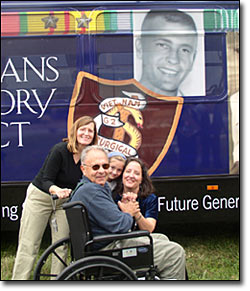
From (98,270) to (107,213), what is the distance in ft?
1.27

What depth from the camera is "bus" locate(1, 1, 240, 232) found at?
458 centimetres

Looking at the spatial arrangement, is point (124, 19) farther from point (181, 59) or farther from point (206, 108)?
point (206, 108)

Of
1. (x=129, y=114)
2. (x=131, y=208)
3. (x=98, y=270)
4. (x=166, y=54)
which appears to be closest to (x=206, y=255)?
(x=129, y=114)

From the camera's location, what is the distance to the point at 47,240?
5160 mm

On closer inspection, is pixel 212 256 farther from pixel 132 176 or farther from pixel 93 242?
pixel 93 242

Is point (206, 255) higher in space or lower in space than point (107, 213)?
lower

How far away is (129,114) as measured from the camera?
15.2 feet

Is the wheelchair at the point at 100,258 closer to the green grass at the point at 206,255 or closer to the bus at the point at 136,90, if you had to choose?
the green grass at the point at 206,255

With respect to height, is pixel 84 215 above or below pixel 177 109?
below

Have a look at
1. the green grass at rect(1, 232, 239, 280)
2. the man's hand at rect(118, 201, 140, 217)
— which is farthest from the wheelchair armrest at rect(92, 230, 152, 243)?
the green grass at rect(1, 232, 239, 280)

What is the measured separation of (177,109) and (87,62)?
3.70 feet

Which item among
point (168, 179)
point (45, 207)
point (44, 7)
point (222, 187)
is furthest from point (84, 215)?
point (44, 7)

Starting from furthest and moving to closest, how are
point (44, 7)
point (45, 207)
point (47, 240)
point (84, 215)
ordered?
point (47, 240), point (44, 7), point (45, 207), point (84, 215)

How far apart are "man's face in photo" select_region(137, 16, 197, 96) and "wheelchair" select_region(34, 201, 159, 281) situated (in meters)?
2.15
